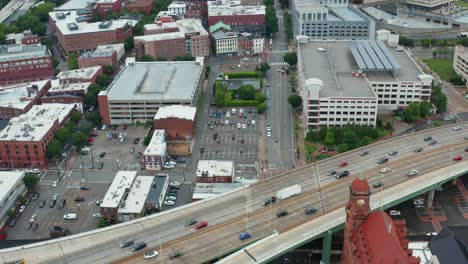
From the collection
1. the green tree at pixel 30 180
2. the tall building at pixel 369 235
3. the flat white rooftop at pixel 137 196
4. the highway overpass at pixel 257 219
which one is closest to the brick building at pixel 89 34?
the green tree at pixel 30 180

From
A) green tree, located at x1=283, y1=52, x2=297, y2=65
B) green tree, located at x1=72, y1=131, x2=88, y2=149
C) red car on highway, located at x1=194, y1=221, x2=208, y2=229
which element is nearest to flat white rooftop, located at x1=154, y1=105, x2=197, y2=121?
green tree, located at x1=72, y1=131, x2=88, y2=149

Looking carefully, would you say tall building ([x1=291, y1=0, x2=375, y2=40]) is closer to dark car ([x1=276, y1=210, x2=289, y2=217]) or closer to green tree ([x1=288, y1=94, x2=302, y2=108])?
green tree ([x1=288, y1=94, x2=302, y2=108])

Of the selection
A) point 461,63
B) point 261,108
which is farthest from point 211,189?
point 461,63

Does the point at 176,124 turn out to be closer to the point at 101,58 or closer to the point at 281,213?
the point at 281,213

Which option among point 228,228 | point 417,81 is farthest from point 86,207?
point 417,81

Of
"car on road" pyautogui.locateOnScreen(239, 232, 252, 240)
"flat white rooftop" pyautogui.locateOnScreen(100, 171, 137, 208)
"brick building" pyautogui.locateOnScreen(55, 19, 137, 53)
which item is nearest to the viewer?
"car on road" pyautogui.locateOnScreen(239, 232, 252, 240)

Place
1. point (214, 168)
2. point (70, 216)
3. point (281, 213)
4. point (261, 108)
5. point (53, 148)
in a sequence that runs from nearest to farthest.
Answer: point (281, 213), point (70, 216), point (214, 168), point (53, 148), point (261, 108)

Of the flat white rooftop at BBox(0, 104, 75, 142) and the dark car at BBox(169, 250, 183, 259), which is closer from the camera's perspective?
the dark car at BBox(169, 250, 183, 259)

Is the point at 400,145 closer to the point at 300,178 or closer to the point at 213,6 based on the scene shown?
the point at 300,178
